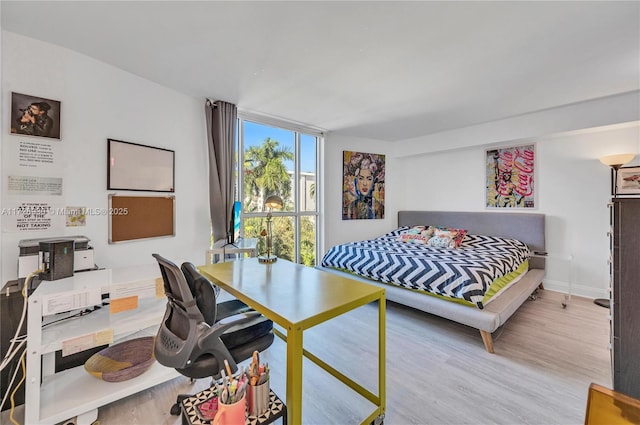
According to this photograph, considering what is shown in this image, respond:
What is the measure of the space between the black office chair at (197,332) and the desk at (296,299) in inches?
7.4

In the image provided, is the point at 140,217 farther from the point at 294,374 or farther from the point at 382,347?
the point at 382,347

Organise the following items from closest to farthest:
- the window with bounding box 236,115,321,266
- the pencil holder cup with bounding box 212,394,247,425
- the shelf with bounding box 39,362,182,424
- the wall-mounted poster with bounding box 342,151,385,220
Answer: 1. the pencil holder cup with bounding box 212,394,247,425
2. the shelf with bounding box 39,362,182,424
3. the window with bounding box 236,115,321,266
4. the wall-mounted poster with bounding box 342,151,385,220

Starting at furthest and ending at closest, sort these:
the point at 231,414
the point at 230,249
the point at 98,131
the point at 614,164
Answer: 1. the point at 614,164
2. the point at 230,249
3. the point at 98,131
4. the point at 231,414

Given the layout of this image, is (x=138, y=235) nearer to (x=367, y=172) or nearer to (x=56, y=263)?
(x=56, y=263)

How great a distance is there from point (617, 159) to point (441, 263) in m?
2.44

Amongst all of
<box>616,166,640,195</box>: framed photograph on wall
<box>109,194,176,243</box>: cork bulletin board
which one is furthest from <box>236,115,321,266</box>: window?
<box>616,166,640,195</box>: framed photograph on wall

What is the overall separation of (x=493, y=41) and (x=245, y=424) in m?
2.83

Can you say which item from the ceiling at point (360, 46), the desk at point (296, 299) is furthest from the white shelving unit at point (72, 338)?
the ceiling at point (360, 46)

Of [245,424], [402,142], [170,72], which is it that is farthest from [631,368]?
[402,142]

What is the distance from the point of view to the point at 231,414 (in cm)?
105

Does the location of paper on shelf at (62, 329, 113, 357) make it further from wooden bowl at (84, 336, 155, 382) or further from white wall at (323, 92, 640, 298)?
white wall at (323, 92, 640, 298)

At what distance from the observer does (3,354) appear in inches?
62.1

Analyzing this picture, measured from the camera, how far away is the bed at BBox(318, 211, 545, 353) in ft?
7.63

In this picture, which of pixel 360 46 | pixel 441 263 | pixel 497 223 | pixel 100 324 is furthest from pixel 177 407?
pixel 497 223
